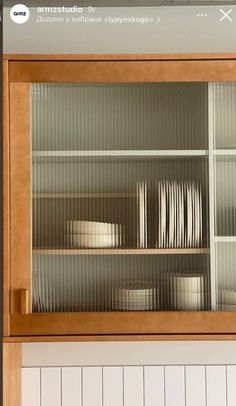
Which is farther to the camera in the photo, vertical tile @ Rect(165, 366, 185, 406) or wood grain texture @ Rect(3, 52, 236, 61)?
vertical tile @ Rect(165, 366, 185, 406)

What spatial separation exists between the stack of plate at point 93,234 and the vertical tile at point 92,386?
1.44 feet

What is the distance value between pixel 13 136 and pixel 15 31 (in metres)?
0.41

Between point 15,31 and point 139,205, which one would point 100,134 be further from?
point 15,31

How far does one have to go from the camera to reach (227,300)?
1.45 meters

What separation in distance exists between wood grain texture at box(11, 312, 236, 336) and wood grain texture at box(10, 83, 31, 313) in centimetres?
5

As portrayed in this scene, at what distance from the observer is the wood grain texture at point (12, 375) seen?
4.88 feet

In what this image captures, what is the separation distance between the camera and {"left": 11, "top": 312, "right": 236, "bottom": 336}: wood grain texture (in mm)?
1433

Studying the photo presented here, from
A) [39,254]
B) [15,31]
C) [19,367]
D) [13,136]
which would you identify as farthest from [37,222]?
[15,31]

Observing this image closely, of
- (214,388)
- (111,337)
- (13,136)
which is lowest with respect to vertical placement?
(214,388)

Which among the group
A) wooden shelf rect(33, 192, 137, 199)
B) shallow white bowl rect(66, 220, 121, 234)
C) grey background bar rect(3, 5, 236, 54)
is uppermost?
grey background bar rect(3, 5, 236, 54)

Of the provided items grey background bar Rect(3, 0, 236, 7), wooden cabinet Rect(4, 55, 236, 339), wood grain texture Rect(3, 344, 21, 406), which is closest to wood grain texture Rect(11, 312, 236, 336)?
wooden cabinet Rect(4, 55, 236, 339)

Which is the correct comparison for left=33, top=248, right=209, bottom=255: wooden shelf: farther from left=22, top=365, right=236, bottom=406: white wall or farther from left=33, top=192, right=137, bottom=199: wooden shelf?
left=22, top=365, right=236, bottom=406: white wall

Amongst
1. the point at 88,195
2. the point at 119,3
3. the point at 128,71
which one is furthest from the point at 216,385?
the point at 119,3

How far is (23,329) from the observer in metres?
1.43
